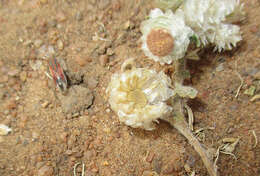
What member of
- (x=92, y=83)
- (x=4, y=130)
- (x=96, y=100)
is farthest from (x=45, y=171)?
(x=92, y=83)

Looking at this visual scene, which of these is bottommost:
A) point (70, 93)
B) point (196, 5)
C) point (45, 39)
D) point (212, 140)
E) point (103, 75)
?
point (212, 140)

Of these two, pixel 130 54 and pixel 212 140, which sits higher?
pixel 130 54

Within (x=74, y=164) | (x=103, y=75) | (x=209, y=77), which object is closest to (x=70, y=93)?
(x=103, y=75)

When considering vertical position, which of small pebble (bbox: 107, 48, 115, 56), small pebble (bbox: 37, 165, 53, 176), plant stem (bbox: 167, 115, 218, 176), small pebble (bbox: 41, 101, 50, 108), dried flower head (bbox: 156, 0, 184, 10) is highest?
dried flower head (bbox: 156, 0, 184, 10)

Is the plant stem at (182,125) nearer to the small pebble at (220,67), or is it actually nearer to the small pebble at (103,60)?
the small pebble at (220,67)

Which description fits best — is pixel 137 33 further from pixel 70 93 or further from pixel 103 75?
Result: pixel 70 93

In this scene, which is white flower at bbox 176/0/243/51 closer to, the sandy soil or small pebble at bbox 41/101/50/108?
the sandy soil

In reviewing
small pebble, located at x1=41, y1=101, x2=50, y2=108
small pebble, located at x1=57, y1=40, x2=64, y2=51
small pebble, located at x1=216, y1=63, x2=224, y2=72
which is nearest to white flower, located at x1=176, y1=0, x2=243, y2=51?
small pebble, located at x1=216, y1=63, x2=224, y2=72
